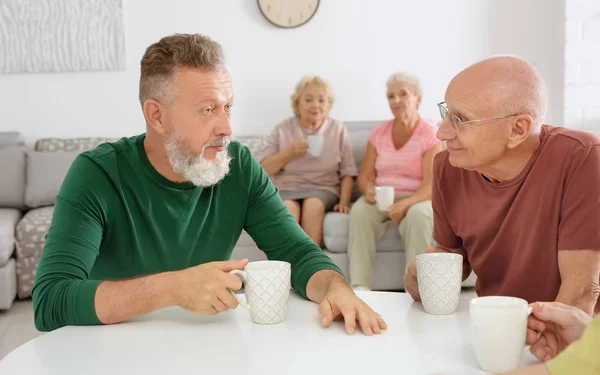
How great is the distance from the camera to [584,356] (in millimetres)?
704

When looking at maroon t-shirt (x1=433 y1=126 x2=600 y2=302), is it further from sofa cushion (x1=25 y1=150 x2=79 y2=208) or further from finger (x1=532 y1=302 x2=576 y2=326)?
sofa cushion (x1=25 y1=150 x2=79 y2=208)

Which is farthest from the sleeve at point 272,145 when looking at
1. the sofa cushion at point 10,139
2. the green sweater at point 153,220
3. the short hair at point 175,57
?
the short hair at point 175,57

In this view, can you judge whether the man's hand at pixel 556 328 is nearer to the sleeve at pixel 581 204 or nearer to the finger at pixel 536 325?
the finger at pixel 536 325

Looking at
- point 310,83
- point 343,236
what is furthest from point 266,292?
point 310,83

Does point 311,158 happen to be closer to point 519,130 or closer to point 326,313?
point 519,130

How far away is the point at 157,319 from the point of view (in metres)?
1.19

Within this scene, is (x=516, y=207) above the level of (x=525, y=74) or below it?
below

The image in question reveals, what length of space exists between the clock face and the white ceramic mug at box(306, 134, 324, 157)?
1.08 meters

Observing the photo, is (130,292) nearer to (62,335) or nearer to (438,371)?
(62,335)

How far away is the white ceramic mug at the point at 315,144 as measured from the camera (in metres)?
3.59

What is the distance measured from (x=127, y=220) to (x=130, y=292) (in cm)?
37

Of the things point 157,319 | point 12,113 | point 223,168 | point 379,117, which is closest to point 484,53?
point 379,117

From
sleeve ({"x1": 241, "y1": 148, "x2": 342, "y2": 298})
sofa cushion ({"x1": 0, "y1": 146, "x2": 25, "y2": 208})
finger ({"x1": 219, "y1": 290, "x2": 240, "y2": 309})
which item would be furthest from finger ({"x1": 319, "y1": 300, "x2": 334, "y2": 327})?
sofa cushion ({"x1": 0, "y1": 146, "x2": 25, "y2": 208})

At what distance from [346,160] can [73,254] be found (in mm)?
2687
